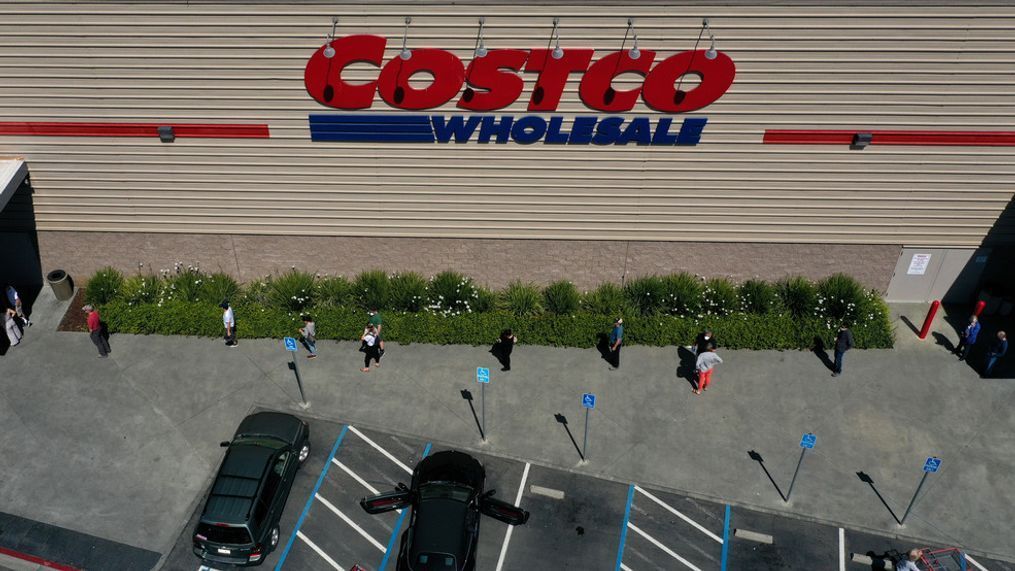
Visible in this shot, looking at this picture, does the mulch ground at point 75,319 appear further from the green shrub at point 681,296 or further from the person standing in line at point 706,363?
the person standing in line at point 706,363

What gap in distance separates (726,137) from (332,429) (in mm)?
12325

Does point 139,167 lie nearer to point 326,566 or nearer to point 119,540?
point 119,540

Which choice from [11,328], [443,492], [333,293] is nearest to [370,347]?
[333,293]

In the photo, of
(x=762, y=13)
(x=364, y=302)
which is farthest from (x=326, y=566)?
(x=762, y=13)

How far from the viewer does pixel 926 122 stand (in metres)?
19.7

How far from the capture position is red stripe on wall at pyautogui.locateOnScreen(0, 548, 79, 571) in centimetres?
1595

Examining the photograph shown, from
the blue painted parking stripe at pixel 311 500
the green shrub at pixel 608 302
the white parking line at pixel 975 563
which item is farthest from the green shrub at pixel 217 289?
the white parking line at pixel 975 563

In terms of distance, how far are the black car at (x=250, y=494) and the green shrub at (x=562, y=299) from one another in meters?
8.00

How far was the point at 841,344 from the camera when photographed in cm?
2000

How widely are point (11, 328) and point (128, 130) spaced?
20.4 ft

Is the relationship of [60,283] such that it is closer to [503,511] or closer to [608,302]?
[503,511]

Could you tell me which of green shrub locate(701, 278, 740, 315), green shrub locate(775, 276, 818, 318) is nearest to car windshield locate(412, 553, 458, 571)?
green shrub locate(701, 278, 740, 315)

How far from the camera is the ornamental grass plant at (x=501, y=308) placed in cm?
2144

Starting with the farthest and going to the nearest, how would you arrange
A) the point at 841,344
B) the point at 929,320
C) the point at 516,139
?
the point at 929,320 < the point at 516,139 < the point at 841,344
